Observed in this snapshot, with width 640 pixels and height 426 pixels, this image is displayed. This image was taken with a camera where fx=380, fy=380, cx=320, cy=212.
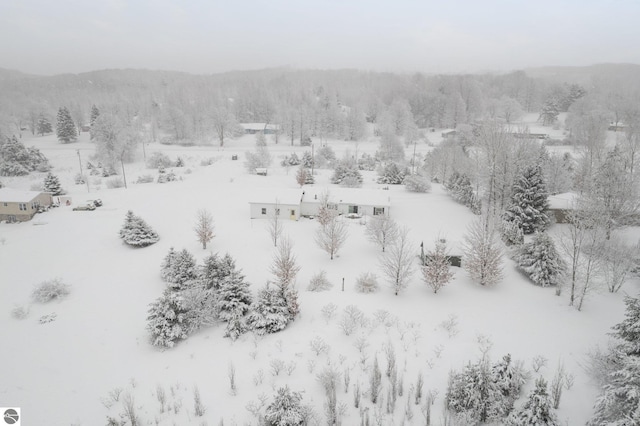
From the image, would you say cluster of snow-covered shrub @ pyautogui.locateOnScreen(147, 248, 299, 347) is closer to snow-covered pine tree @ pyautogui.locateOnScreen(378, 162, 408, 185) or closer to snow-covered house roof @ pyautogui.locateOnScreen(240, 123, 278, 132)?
snow-covered pine tree @ pyautogui.locateOnScreen(378, 162, 408, 185)

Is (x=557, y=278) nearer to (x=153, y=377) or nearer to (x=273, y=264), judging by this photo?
(x=273, y=264)

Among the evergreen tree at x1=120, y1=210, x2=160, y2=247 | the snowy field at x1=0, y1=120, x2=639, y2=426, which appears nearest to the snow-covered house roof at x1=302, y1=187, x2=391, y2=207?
the snowy field at x1=0, y1=120, x2=639, y2=426

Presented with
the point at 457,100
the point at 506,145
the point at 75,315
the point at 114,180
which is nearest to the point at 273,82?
the point at 457,100

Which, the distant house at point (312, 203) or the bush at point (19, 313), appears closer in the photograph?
the bush at point (19, 313)

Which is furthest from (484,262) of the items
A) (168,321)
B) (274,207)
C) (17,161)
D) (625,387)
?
(17,161)

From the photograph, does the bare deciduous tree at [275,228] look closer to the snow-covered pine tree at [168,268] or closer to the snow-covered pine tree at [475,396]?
the snow-covered pine tree at [168,268]

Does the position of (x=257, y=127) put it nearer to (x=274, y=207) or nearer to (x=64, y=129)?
(x=64, y=129)

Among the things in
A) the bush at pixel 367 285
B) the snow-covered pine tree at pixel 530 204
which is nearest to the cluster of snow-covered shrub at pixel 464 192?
the snow-covered pine tree at pixel 530 204
